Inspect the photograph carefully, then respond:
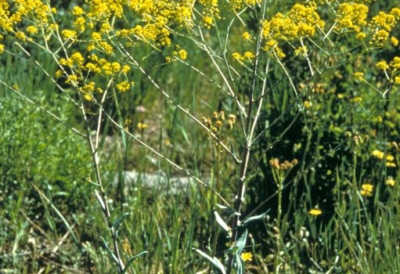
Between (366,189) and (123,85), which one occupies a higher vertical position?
(123,85)

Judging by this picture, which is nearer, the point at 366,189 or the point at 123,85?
the point at 123,85

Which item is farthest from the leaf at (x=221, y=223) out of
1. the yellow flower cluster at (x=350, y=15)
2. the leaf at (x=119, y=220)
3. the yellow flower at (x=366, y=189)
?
the yellow flower at (x=366, y=189)

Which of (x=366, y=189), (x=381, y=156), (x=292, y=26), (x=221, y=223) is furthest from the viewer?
(x=381, y=156)

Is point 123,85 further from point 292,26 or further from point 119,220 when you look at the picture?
point 292,26

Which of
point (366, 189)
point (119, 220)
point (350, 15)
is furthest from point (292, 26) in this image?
point (366, 189)

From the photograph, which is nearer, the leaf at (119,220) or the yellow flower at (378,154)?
the leaf at (119,220)

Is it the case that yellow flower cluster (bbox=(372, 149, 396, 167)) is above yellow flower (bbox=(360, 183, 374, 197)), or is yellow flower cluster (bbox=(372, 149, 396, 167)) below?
above

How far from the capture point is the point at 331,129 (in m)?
4.03

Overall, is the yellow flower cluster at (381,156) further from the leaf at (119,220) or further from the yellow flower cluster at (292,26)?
A: the leaf at (119,220)

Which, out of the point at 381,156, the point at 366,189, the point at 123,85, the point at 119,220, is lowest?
the point at 366,189

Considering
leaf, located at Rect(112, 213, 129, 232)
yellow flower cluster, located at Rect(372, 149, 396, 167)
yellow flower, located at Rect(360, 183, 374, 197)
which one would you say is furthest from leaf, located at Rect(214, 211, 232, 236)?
yellow flower cluster, located at Rect(372, 149, 396, 167)

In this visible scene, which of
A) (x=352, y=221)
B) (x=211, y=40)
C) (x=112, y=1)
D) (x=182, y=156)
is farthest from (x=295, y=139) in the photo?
(x=211, y=40)

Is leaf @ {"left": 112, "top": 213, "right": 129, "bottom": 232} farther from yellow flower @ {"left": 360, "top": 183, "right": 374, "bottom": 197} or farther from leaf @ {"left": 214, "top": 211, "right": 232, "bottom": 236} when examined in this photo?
yellow flower @ {"left": 360, "top": 183, "right": 374, "bottom": 197}

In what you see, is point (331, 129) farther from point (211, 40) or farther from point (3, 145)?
point (211, 40)
